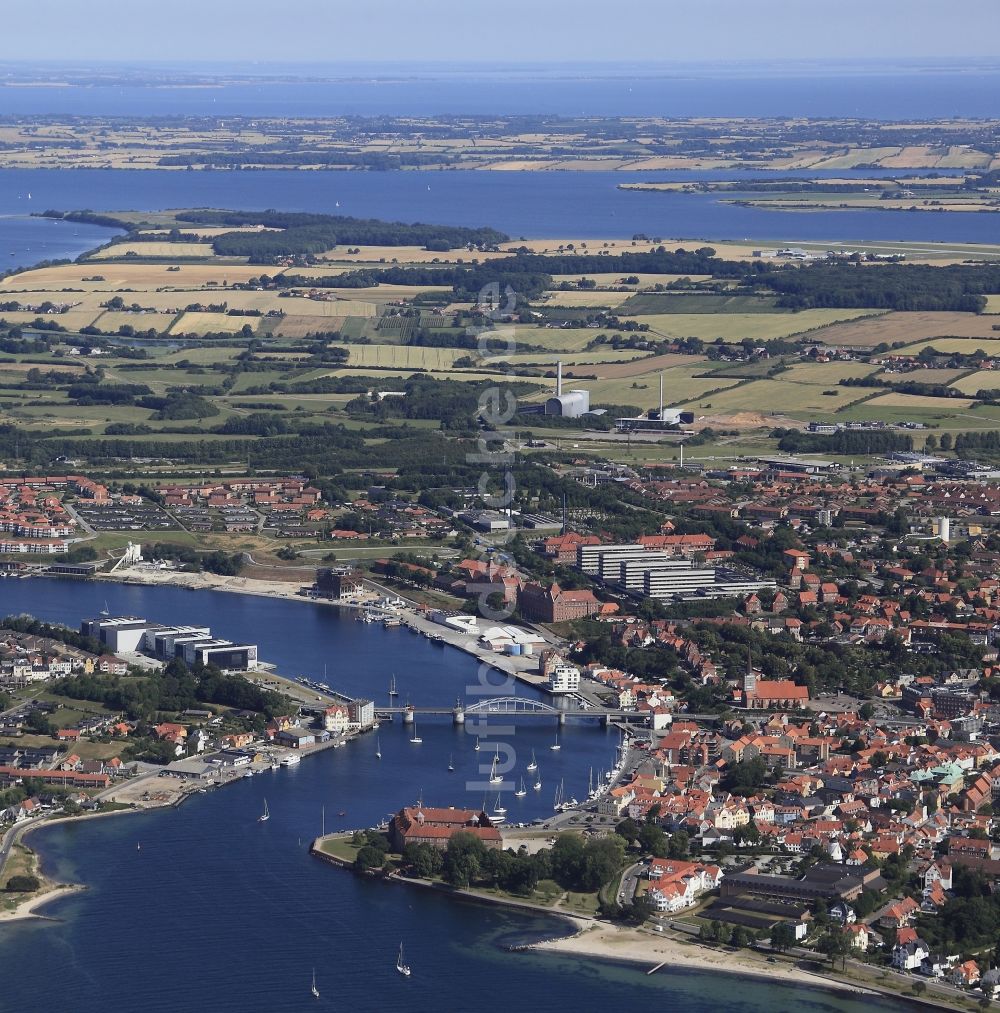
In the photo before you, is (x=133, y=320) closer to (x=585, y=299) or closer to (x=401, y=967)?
(x=585, y=299)

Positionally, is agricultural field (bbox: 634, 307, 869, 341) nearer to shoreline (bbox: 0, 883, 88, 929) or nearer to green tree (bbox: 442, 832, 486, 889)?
green tree (bbox: 442, 832, 486, 889)

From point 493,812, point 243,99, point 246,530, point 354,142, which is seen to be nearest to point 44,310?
point 246,530

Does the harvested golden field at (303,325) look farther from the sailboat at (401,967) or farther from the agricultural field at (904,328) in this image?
the sailboat at (401,967)

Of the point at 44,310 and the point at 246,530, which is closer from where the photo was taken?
the point at 246,530

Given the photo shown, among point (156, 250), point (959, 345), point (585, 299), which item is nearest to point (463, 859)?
point (959, 345)

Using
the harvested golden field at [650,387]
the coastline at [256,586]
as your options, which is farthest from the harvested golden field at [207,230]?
the coastline at [256,586]

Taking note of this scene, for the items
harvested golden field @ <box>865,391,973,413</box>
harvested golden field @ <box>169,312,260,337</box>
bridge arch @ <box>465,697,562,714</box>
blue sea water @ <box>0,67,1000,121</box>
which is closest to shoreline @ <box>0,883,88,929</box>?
bridge arch @ <box>465,697,562,714</box>

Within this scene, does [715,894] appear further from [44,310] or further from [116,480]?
[44,310]
